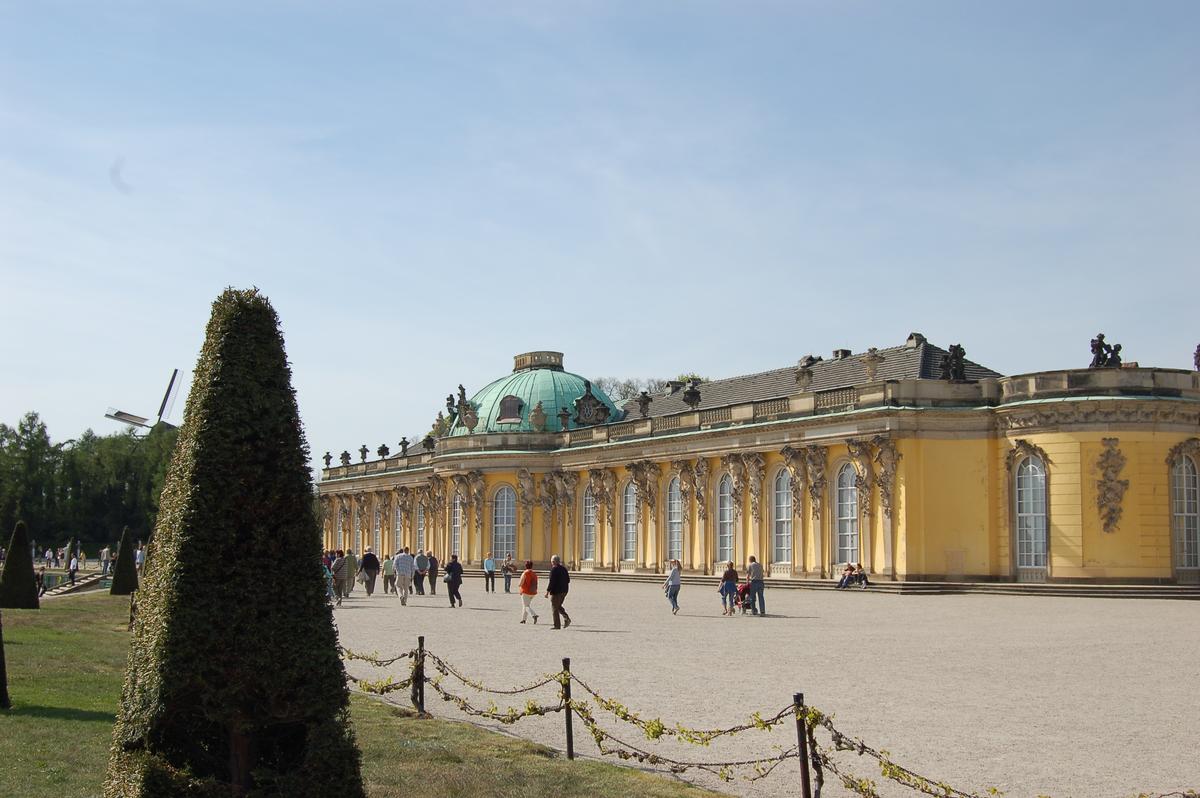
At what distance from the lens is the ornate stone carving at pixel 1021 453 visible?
40219 mm

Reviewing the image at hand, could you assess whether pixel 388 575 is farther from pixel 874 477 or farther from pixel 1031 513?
pixel 1031 513

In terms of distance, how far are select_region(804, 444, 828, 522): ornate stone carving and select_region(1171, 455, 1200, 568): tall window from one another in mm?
11443

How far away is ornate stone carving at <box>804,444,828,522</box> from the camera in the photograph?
45.0m

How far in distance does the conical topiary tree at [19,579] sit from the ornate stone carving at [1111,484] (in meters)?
31.1

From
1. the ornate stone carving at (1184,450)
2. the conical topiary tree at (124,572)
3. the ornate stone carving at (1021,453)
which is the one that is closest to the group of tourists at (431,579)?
the conical topiary tree at (124,572)

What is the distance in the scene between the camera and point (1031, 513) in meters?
40.7

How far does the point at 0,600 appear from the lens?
34625 mm

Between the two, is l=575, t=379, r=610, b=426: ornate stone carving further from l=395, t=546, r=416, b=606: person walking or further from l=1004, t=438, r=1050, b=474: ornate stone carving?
l=395, t=546, r=416, b=606: person walking

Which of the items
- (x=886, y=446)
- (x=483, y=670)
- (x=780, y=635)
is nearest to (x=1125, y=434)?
(x=886, y=446)

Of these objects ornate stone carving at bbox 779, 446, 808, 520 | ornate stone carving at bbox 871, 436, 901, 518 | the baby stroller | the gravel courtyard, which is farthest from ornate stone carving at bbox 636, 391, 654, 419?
the baby stroller

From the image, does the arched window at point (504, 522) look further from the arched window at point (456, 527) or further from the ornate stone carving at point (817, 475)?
the ornate stone carving at point (817, 475)

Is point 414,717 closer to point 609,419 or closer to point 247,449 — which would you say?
point 247,449

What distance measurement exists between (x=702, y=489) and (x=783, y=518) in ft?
16.2

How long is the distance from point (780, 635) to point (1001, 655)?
539 cm
